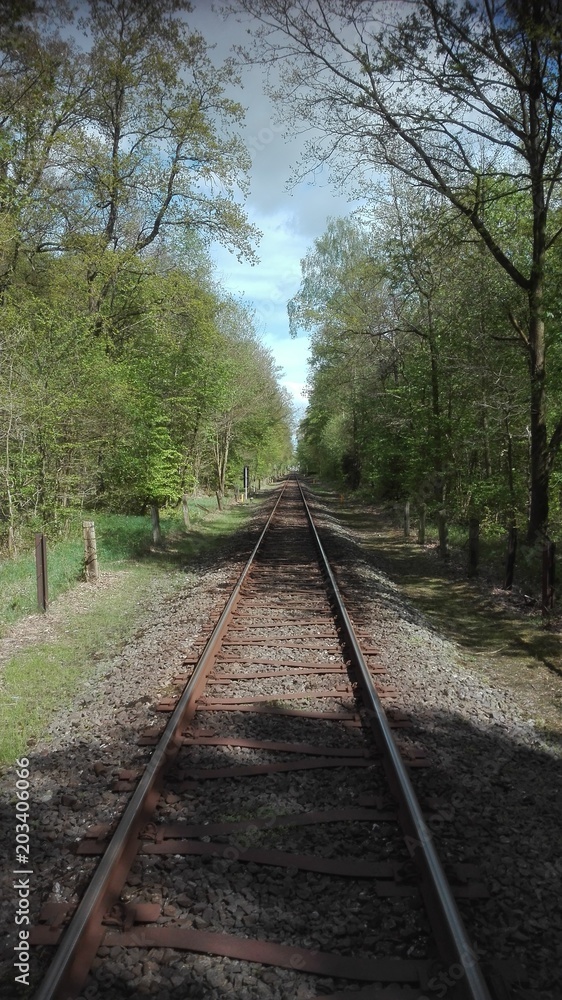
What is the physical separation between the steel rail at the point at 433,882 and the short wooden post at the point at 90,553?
7.03 metres

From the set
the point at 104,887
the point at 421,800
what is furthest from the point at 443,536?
the point at 104,887

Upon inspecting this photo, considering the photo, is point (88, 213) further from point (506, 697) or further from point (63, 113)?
point (506, 697)

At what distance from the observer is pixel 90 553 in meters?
10.6

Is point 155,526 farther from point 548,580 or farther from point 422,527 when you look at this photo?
point 548,580

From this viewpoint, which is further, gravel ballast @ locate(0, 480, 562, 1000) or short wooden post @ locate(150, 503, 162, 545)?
short wooden post @ locate(150, 503, 162, 545)

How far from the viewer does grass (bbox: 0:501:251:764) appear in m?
5.45

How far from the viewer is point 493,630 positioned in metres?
8.50

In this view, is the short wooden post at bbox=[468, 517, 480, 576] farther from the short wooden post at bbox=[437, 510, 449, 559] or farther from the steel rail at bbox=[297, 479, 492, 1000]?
the steel rail at bbox=[297, 479, 492, 1000]

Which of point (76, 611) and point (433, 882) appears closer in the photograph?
point (433, 882)

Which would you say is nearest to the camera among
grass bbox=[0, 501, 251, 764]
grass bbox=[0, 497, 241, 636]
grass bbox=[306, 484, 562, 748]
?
grass bbox=[0, 501, 251, 764]

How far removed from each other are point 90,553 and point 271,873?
27.2 feet

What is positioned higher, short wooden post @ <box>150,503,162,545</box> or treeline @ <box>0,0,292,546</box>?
treeline @ <box>0,0,292,546</box>

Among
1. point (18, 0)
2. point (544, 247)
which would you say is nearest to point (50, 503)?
point (18, 0)

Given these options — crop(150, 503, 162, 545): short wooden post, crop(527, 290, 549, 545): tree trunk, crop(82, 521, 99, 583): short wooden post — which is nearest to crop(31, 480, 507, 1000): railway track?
crop(82, 521, 99, 583): short wooden post
